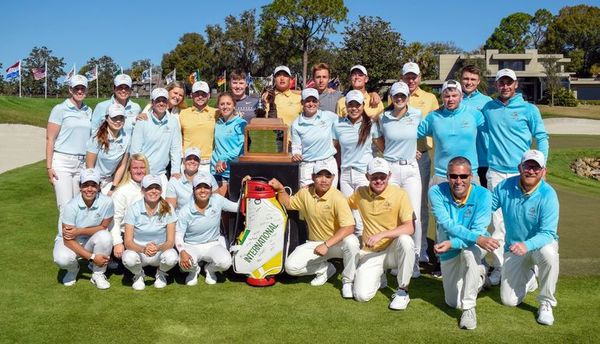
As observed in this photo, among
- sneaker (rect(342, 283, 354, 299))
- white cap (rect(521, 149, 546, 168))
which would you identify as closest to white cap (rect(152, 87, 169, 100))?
sneaker (rect(342, 283, 354, 299))

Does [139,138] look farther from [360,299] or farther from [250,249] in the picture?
[360,299]

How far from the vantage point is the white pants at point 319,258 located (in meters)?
5.49

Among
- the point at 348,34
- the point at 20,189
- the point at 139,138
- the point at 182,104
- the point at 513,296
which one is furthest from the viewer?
the point at 348,34

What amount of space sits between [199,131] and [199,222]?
1358 millimetres

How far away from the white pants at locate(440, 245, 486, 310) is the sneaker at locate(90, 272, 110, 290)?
123 inches

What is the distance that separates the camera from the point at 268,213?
572 centimetres

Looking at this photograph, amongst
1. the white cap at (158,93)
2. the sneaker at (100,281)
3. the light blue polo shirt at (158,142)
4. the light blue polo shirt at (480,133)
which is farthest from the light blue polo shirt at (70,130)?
the light blue polo shirt at (480,133)

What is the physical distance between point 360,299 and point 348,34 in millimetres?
50035

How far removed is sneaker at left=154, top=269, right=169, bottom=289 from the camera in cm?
557

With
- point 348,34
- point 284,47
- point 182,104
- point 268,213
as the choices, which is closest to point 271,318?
point 268,213

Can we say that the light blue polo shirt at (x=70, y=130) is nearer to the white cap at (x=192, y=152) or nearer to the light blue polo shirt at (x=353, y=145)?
the white cap at (x=192, y=152)

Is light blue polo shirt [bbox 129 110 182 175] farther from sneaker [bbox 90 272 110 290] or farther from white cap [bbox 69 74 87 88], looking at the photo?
sneaker [bbox 90 272 110 290]

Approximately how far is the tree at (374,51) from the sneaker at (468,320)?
153ft

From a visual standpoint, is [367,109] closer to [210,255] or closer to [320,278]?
[320,278]
